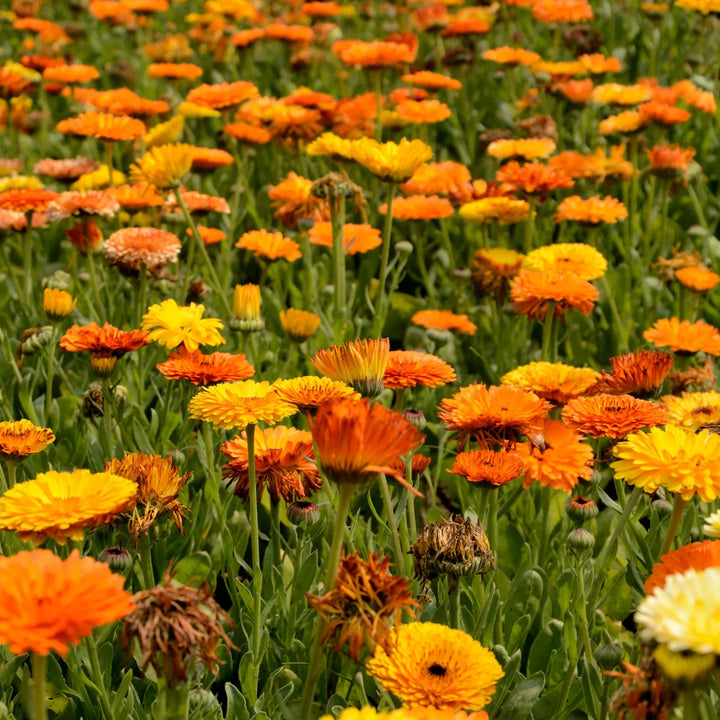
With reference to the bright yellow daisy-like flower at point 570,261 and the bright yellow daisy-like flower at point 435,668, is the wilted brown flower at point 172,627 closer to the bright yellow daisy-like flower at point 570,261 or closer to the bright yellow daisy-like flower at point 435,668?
the bright yellow daisy-like flower at point 435,668

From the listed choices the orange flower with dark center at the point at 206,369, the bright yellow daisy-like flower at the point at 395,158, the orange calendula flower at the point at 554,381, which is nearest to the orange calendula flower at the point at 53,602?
the orange flower with dark center at the point at 206,369

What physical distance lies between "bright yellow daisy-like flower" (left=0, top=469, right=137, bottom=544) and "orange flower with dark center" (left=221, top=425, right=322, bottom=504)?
480 mm

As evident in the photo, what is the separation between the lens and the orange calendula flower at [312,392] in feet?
5.99

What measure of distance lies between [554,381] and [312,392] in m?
0.75

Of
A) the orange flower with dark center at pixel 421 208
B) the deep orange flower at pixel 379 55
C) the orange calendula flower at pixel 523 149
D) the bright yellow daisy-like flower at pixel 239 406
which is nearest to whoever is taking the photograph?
the bright yellow daisy-like flower at pixel 239 406

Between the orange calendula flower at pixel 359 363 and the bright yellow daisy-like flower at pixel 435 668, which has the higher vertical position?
the orange calendula flower at pixel 359 363

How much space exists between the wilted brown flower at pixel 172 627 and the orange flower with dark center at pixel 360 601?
0.15 meters

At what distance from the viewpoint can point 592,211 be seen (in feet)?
11.7

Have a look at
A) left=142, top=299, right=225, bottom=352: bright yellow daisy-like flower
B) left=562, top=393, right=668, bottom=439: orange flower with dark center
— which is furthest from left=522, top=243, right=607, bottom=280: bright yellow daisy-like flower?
left=142, top=299, right=225, bottom=352: bright yellow daisy-like flower

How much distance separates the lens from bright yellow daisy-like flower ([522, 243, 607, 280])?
3055 mm

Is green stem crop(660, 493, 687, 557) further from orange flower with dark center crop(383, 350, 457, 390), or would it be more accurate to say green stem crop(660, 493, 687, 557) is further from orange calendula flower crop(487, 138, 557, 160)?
orange calendula flower crop(487, 138, 557, 160)

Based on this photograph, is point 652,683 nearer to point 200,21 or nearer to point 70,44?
point 200,21

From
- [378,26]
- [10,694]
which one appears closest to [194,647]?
[10,694]

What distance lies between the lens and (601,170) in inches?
164
